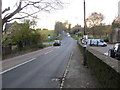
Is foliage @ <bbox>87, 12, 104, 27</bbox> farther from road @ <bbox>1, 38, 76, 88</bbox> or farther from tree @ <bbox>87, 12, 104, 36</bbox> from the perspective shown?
road @ <bbox>1, 38, 76, 88</bbox>

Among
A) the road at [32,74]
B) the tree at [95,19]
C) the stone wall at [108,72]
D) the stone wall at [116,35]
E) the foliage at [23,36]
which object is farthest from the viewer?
the tree at [95,19]

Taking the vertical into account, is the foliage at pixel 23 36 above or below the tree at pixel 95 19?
below

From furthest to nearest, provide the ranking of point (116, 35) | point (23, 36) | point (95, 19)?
point (95, 19), point (116, 35), point (23, 36)

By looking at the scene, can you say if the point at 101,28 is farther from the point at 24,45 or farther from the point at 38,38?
the point at 24,45

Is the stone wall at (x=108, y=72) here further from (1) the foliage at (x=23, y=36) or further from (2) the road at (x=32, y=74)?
(1) the foliage at (x=23, y=36)

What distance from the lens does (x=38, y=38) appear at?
40.0m

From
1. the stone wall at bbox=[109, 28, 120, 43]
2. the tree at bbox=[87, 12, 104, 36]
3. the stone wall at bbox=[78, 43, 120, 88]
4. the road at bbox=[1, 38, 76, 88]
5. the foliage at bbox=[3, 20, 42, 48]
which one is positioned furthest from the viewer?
the tree at bbox=[87, 12, 104, 36]

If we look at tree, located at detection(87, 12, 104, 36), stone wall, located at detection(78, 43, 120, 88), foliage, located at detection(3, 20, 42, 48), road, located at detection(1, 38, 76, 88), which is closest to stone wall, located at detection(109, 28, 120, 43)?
tree, located at detection(87, 12, 104, 36)

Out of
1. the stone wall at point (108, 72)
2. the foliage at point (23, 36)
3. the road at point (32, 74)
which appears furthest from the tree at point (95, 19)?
the stone wall at point (108, 72)

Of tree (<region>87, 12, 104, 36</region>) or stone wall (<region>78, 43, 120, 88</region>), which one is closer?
stone wall (<region>78, 43, 120, 88</region>)

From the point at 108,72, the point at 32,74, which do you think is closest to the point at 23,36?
the point at 32,74

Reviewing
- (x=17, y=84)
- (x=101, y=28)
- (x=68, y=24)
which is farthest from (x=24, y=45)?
(x=68, y=24)

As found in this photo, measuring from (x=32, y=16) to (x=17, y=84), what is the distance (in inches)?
692

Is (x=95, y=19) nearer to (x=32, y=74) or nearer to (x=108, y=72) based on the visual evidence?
Answer: (x=32, y=74)
